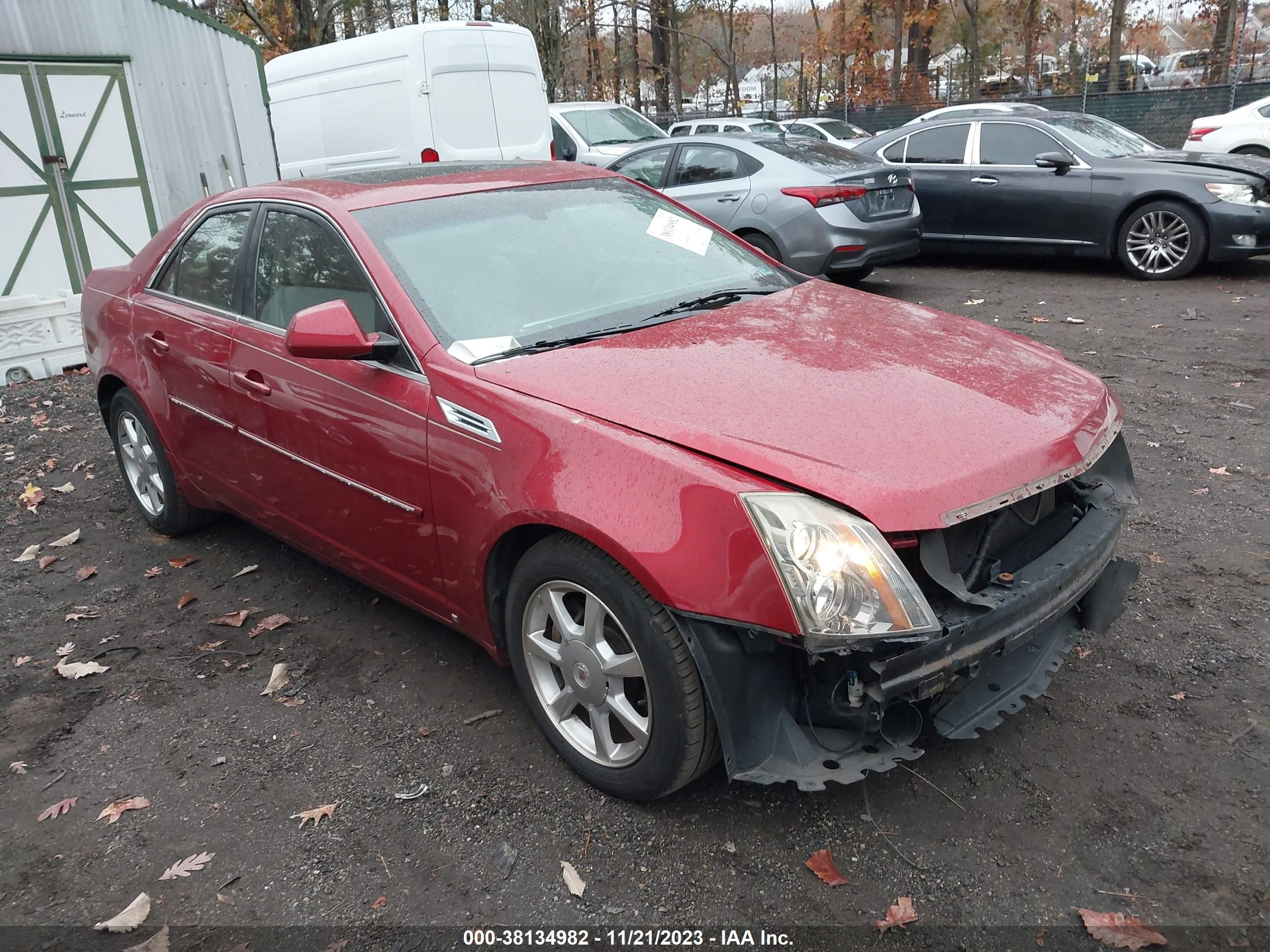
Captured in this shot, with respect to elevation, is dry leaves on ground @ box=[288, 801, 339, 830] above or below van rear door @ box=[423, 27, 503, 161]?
below

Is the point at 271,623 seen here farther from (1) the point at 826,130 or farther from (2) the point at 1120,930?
(1) the point at 826,130

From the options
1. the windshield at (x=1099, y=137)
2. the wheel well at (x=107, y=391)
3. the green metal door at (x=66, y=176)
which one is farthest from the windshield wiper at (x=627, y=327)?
the green metal door at (x=66, y=176)

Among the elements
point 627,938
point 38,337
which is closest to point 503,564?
point 627,938

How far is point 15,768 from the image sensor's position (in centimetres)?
318

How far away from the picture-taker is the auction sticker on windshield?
12.5 ft

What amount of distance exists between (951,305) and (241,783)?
306 inches

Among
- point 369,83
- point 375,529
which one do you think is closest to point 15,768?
point 375,529

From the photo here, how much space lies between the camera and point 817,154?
9469 millimetres

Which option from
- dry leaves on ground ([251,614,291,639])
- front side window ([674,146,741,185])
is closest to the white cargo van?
front side window ([674,146,741,185])

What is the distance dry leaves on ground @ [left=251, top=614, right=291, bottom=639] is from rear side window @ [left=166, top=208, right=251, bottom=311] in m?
1.25

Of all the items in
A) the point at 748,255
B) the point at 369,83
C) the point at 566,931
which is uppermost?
the point at 369,83

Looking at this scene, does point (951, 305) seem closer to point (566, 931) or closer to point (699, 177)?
point (699, 177)

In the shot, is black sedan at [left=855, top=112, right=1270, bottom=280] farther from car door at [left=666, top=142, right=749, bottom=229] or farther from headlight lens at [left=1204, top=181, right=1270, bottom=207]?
car door at [left=666, top=142, right=749, bottom=229]

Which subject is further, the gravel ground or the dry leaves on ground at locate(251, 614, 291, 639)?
the dry leaves on ground at locate(251, 614, 291, 639)
